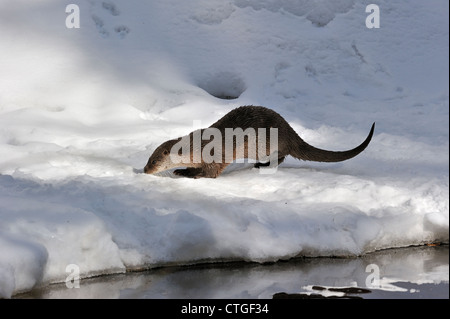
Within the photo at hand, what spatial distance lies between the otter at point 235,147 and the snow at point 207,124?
0.37 feet

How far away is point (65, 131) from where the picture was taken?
4617 millimetres

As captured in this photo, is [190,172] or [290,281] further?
[190,172]

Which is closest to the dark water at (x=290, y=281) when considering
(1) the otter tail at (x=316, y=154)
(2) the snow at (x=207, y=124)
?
(2) the snow at (x=207, y=124)

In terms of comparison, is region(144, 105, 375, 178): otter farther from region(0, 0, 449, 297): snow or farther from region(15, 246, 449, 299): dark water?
region(15, 246, 449, 299): dark water

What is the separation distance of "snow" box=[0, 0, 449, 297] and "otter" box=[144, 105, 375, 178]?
11cm

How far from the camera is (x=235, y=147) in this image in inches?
165

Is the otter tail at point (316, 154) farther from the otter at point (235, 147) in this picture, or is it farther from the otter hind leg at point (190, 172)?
the otter hind leg at point (190, 172)

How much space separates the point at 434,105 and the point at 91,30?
9.50 feet

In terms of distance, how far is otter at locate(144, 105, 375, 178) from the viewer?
4.14 meters

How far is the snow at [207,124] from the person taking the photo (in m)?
3.12

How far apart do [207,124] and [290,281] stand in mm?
2156

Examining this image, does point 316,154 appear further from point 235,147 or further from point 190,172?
point 190,172

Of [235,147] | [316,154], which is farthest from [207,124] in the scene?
[316,154]
